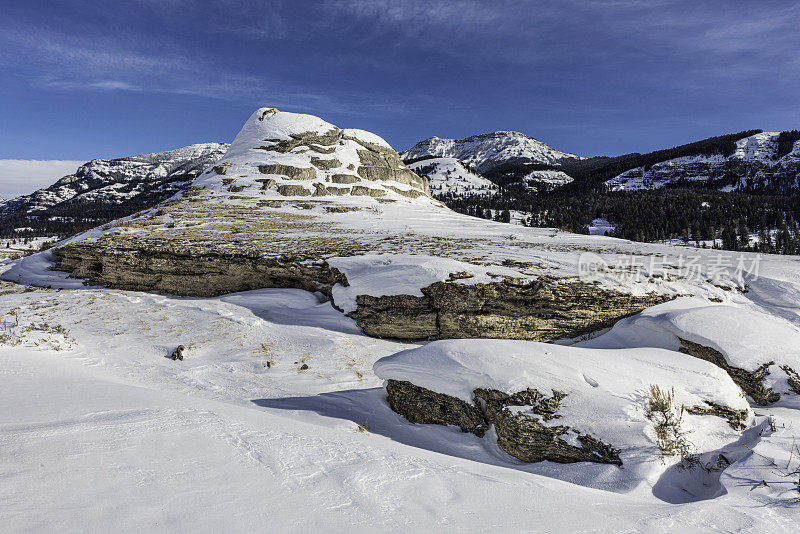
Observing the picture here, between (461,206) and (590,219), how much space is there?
3509cm

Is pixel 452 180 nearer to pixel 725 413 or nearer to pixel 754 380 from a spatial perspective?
pixel 754 380

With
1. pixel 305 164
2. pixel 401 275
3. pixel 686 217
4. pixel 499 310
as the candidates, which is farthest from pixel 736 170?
pixel 401 275

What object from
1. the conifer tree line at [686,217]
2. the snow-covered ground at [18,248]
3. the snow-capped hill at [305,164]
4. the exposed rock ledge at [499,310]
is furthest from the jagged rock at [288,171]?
the conifer tree line at [686,217]

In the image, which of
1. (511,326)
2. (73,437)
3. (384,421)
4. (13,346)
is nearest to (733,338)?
(511,326)

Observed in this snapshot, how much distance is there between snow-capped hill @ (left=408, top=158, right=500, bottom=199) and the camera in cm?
14700

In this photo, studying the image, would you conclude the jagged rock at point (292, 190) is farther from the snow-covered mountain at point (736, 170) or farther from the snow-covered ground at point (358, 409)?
the snow-covered mountain at point (736, 170)

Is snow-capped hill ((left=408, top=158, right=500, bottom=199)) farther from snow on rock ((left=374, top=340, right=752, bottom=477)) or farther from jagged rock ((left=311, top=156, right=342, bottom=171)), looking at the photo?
snow on rock ((left=374, top=340, right=752, bottom=477))

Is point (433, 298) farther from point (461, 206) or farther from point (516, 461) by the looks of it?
point (461, 206)

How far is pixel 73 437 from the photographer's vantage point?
11.3 ft

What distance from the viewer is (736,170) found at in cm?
16275

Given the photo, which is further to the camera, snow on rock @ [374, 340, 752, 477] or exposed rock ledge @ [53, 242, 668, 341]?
exposed rock ledge @ [53, 242, 668, 341]

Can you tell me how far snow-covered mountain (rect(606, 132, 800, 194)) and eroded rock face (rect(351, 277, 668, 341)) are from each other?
597 ft

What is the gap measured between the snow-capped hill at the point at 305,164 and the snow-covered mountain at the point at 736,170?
153271 millimetres

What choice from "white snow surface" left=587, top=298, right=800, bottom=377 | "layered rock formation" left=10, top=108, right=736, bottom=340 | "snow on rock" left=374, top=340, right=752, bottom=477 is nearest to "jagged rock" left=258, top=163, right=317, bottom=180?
"layered rock formation" left=10, top=108, right=736, bottom=340
